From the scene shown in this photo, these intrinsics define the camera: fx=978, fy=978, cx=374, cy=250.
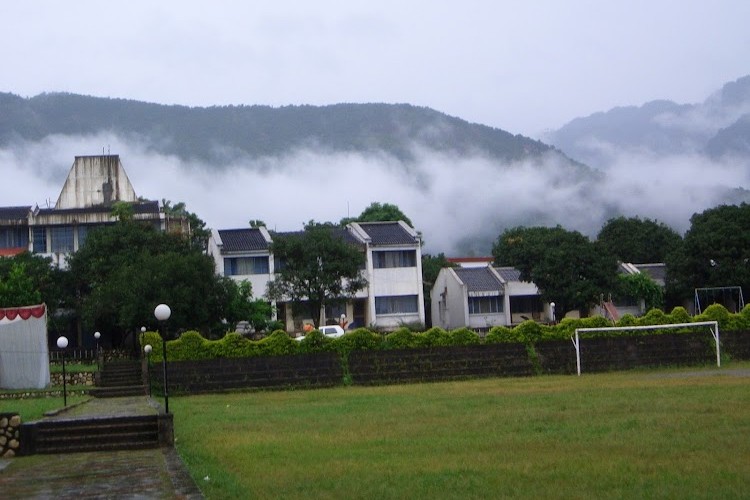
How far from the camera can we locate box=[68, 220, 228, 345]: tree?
4112 cm

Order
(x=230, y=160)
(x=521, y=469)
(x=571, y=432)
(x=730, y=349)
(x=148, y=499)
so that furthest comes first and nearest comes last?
(x=230, y=160), (x=730, y=349), (x=571, y=432), (x=521, y=469), (x=148, y=499)

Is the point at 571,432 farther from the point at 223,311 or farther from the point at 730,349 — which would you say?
the point at 223,311

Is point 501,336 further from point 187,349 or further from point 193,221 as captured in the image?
point 193,221

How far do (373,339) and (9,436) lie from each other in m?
18.5

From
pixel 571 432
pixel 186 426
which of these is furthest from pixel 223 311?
pixel 571 432

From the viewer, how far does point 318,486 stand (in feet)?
36.5

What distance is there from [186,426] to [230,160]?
116412 millimetres

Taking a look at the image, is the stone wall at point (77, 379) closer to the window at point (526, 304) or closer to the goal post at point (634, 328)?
the goal post at point (634, 328)

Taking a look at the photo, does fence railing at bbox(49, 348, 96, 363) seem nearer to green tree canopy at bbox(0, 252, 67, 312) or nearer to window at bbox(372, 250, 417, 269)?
green tree canopy at bbox(0, 252, 67, 312)

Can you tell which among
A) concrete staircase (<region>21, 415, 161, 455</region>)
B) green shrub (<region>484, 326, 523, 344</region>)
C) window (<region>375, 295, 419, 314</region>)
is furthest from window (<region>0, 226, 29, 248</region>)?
concrete staircase (<region>21, 415, 161, 455</region>)

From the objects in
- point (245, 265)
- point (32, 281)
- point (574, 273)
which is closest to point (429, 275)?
point (574, 273)

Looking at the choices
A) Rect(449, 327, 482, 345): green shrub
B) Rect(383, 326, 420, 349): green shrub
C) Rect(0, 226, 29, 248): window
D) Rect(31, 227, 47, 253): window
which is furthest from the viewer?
Rect(0, 226, 29, 248): window

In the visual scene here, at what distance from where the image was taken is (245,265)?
54.0 meters

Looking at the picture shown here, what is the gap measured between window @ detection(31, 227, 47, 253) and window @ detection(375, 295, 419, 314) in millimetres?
19101
